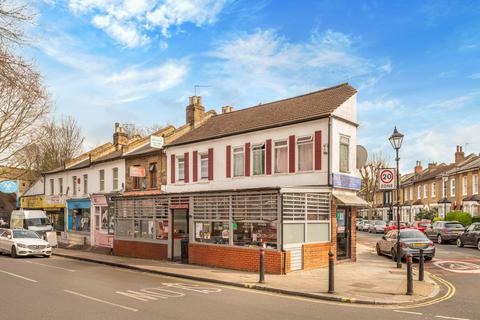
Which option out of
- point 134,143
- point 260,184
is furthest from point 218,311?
point 134,143

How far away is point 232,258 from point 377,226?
37071 millimetres

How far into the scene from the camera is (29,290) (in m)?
12.7

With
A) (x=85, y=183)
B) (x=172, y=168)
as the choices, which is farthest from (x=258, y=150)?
(x=85, y=183)

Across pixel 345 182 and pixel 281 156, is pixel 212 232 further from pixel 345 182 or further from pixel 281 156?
pixel 345 182

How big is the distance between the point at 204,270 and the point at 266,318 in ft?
27.9

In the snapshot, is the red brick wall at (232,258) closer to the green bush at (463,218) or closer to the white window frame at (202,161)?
the white window frame at (202,161)

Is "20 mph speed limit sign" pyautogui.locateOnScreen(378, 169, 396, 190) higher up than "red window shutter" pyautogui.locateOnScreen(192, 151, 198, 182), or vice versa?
"red window shutter" pyautogui.locateOnScreen(192, 151, 198, 182)

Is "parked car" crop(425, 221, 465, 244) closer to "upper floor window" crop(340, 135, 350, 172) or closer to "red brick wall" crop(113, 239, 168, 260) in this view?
"upper floor window" crop(340, 135, 350, 172)

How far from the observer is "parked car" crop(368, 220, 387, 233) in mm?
50244

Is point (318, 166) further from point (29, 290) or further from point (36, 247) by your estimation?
point (36, 247)

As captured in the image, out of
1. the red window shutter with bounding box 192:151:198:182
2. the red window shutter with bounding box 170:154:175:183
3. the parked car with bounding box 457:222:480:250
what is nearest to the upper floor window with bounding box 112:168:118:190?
the red window shutter with bounding box 170:154:175:183

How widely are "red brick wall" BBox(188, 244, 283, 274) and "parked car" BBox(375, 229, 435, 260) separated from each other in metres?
7.31

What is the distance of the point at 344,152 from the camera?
20156mm

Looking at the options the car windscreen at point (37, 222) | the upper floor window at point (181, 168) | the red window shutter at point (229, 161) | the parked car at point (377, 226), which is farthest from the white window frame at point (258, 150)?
the parked car at point (377, 226)
